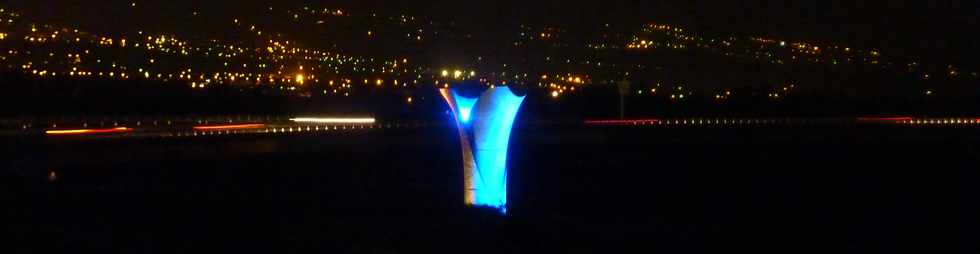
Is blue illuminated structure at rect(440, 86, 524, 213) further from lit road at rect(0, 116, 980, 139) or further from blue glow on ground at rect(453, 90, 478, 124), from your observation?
lit road at rect(0, 116, 980, 139)

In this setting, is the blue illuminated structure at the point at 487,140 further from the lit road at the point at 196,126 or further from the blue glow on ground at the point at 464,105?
the lit road at the point at 196,126

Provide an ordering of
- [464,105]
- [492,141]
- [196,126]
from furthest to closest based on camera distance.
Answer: [196,126] → [464,105] → [492,141]

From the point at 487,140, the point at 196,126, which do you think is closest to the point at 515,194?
the point at 487,140

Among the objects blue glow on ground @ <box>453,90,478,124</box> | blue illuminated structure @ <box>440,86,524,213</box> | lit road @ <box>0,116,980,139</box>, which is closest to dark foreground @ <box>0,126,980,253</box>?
blue illuminated structure @ <box>440,86,524,213</box>

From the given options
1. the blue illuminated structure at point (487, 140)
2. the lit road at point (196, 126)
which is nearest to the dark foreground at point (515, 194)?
the blue illuminated structure at point (487, 140)

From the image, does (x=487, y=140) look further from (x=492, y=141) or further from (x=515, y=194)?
(x=515, y=194)

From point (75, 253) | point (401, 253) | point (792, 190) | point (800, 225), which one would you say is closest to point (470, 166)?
point (800, 225)

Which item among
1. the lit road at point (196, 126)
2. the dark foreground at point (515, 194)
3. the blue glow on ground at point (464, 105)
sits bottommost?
the dark foreground at point (515, 194)
